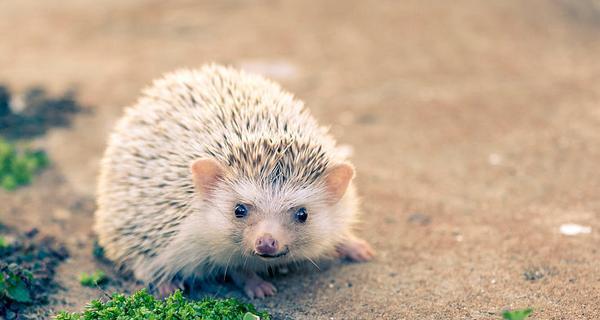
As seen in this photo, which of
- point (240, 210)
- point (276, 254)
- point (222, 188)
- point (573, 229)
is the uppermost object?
point (573, 229)

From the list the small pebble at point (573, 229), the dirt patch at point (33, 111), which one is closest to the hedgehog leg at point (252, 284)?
the small pebble at point (573, 229)

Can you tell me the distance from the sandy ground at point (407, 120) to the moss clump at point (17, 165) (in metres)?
0.16

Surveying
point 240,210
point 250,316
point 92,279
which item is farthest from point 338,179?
point 92,279

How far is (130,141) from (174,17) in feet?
22.9

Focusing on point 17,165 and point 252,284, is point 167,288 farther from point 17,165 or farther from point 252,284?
point 17,165

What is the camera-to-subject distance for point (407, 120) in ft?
27.3

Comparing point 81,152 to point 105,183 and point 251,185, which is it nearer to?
point 105,183

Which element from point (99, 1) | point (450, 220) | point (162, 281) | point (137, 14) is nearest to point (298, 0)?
point (137, 14)

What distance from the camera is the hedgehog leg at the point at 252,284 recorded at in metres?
4.81

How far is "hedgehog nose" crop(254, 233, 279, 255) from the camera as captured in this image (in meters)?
4.17

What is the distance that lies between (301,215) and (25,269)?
207 cm

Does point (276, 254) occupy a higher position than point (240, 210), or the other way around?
point (240, 210)

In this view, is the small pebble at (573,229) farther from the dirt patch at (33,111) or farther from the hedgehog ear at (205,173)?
the dirt patch at (33,111)

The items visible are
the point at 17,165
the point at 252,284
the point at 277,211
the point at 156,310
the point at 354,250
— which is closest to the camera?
the point at 156,310
